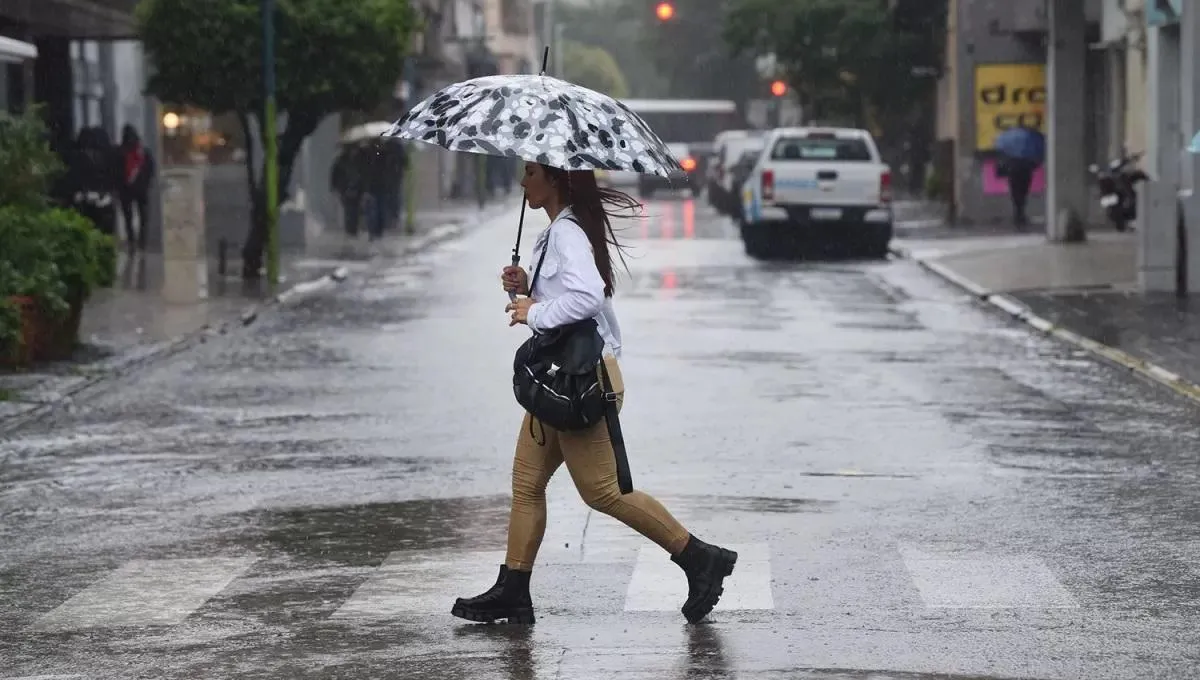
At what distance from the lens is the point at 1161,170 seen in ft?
88.2

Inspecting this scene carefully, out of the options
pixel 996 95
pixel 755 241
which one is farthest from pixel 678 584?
pixel 996 95

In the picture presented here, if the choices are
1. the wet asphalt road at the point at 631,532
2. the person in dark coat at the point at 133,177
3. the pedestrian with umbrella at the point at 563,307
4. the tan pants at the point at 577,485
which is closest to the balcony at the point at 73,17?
the person in dark coat at the point at 133,177

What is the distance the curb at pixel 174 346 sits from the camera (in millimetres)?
15031

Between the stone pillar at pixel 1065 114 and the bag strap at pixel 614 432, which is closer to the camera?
the bag strap at pixel 614 432

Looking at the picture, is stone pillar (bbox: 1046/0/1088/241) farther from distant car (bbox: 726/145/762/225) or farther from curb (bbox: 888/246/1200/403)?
distant car (bbox: 726/145/762/225)

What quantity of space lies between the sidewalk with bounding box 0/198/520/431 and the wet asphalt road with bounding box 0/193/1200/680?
45cm

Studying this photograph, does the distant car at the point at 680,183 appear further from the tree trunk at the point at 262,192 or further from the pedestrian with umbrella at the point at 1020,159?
the tree trunk at the point at 262,192

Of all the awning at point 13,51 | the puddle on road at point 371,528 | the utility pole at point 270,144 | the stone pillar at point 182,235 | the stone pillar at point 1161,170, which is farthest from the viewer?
the utility pole at point 270,144

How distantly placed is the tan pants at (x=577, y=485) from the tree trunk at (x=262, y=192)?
20526mm

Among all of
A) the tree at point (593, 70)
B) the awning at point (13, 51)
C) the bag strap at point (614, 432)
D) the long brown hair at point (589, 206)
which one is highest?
the tree at point (593, 70)

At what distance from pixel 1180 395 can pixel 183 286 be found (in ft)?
39.9

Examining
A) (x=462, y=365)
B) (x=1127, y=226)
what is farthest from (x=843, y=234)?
(x=462, y=365)

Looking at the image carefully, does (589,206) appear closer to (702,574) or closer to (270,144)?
(702,574)

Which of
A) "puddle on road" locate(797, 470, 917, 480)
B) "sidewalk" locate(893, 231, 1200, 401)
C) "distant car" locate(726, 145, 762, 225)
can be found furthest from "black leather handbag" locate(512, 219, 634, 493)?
"distant car" locate(726, 145, 762, 225)
